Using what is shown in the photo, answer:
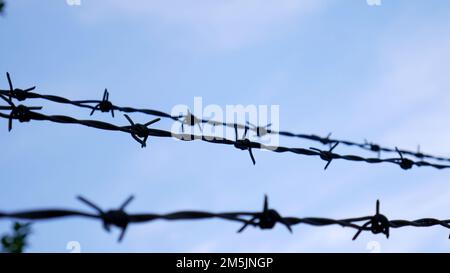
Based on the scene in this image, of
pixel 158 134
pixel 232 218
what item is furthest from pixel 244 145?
pixel 232 218

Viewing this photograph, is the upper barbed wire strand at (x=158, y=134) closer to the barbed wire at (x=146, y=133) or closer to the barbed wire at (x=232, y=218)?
the barbed wire at (x=146, y=133)

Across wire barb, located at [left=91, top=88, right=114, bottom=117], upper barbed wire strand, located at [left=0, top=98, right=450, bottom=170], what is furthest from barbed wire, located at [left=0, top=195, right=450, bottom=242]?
wire barb, located at [left=91, top=88, right=114, bottom=117]

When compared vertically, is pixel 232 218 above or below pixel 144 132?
below

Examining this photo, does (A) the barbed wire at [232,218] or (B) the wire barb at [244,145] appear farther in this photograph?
(B) the wire barb at [244,145]

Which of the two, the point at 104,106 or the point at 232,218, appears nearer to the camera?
the point at 232,218

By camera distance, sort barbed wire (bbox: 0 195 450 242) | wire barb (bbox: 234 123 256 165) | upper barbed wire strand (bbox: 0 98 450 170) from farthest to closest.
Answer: wire barb (bbox: 234 123 256 165)
upper barbed wire strand (bbox: 0 98 450 170)
barbed wire (bbox: 0 195 450 242)

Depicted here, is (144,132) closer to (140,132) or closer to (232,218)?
(140,132)

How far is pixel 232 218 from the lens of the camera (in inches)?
89.6

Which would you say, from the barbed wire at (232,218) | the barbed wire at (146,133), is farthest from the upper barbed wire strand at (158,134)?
the barbed wire at (232,218)

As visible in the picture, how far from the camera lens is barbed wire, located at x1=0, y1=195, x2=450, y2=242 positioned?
6.23 feet

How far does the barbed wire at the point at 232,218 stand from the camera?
190 centimetres

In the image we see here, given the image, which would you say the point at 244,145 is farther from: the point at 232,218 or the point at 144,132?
the point at 232,218

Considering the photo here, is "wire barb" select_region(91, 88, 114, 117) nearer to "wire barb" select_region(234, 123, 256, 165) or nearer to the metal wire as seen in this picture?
the metal wire

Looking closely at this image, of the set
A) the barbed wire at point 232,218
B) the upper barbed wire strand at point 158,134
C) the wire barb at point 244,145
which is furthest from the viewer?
the wire barb at point 244,145
